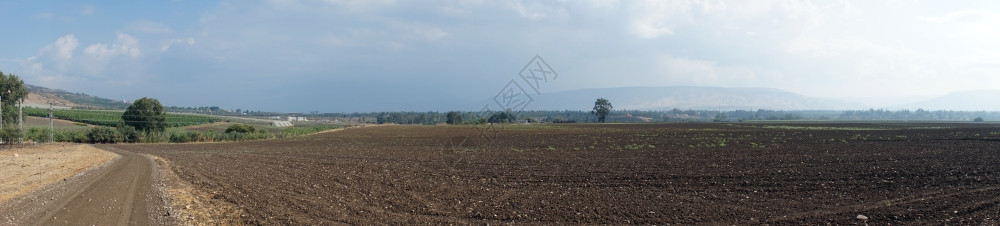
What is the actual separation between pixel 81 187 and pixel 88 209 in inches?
190

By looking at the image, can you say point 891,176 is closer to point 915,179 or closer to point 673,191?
point 915,179

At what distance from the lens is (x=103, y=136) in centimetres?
4675

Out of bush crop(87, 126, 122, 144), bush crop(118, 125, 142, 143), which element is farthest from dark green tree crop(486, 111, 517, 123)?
bush crop(87, 126, 122, 144)

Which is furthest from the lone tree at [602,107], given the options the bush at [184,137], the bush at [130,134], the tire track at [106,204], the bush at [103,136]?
the tire track at [106,204]

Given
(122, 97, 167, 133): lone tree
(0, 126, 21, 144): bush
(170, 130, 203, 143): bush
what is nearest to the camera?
(0, 126, 21, 144): bush

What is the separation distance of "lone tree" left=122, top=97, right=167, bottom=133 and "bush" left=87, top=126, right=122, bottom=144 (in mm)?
7496

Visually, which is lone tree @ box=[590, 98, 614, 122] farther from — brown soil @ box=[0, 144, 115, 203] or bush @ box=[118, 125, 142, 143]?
brown soil @ box=[0, 144, 115, 203]

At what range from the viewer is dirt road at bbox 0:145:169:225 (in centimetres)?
951

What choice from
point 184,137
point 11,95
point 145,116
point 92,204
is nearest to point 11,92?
point 11,95

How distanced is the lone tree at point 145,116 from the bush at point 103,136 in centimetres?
750

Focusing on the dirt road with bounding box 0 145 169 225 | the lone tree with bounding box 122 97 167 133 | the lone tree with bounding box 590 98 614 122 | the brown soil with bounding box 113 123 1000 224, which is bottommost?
the dirt road with bounding box 0 145 169 225

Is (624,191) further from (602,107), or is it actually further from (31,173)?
(602,107)

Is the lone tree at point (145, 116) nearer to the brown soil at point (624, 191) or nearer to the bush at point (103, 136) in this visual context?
the bush at point (103, 136)

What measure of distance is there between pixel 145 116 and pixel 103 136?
9292 millimetres
